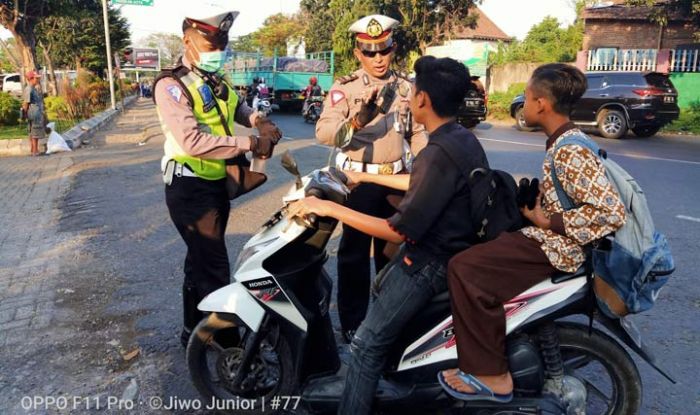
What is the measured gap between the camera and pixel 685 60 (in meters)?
20.8

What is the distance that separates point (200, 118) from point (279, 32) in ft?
200

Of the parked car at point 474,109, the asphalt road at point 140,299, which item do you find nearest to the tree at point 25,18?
the asphalt road at point 140,299

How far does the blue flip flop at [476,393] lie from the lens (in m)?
2.16

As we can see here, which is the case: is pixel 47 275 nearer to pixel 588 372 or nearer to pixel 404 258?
pixel 404 258

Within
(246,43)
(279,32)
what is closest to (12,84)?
(279,32)

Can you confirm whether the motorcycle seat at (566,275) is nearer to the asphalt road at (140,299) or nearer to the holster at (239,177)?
the asphalt road at (140,299)

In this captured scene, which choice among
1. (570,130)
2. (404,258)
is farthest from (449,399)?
(570,130)

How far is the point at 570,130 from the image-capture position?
2.18 meters

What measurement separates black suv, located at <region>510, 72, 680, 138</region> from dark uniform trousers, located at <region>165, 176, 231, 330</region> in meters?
11.4

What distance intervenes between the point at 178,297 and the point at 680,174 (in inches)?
293

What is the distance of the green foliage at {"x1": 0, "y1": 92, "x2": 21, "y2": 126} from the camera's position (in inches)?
634

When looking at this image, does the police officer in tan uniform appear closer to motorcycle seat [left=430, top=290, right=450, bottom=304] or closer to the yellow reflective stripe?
the yellow reflective stripe

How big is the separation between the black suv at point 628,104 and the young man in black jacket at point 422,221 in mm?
11688

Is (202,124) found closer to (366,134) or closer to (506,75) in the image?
(366,134)
